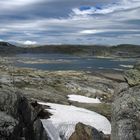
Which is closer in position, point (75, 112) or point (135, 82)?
point (135, 82)

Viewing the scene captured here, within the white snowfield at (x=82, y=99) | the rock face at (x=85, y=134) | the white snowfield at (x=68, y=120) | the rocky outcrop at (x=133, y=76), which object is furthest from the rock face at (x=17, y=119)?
the white snowfield at (x=82, y=99)

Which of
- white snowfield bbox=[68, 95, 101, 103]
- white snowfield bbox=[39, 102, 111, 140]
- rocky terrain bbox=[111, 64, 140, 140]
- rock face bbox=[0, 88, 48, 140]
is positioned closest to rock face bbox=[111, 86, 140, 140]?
rocky terrain bbox=[111, 64, 140, 140]

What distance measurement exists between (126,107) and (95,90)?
21.7m

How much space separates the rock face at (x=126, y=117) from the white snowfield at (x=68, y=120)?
15.4ft

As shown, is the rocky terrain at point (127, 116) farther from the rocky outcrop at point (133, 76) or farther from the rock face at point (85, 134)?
the rock face at point (85, 134)

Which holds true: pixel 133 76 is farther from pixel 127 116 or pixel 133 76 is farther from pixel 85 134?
pixel 85 134

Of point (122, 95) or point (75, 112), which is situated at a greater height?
point (122, 95)

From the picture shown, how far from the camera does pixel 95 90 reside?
1780 inches

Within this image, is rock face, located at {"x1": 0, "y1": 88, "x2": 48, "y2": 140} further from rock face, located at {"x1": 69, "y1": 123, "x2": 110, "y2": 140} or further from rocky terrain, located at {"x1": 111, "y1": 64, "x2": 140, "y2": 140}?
rocky terrain, located at {"x1": 111, "y1": 64, "x2": 140, "y2": 140}

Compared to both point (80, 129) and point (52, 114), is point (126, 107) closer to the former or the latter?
point (80, 129)

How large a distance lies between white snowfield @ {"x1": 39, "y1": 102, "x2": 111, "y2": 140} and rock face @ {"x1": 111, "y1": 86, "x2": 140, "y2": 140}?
4.71 meters

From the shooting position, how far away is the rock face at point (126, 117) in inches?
899

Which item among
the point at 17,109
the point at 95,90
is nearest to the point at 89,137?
the point at 17,109

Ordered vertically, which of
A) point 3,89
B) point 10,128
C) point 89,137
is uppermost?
point 3,89
